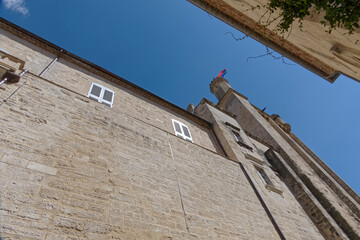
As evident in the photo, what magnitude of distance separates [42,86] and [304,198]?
1005 centimetres

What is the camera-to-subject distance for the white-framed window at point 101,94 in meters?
7.27

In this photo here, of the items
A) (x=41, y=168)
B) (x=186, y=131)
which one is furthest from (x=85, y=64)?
(x=41, y=168)

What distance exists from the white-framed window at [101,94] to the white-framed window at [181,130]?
2624mm

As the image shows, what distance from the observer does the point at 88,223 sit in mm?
3398

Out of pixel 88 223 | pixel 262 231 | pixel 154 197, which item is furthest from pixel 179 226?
pixel 262 231

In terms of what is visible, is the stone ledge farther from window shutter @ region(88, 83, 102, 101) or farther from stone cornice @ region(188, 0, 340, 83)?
stone cornice @ region(188, 0, 340, 83)

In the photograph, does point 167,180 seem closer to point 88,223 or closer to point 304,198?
point 88,223

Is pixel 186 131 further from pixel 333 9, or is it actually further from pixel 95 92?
pixel 333 9

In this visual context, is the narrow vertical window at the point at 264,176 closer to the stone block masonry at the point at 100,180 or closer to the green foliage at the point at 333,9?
the stone block masonry at the point at 100,180

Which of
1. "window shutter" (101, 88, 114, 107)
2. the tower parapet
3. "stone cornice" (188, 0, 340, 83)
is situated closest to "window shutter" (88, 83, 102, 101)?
A: "window shutter" (101, 88, 114, 107)

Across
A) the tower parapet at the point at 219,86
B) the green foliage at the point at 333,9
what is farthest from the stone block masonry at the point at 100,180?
the tower parapet at the point at 219,86

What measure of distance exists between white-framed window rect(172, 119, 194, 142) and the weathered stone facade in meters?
0.30

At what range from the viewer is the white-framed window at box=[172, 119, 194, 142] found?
856 cm

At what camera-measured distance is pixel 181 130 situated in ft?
29.2
